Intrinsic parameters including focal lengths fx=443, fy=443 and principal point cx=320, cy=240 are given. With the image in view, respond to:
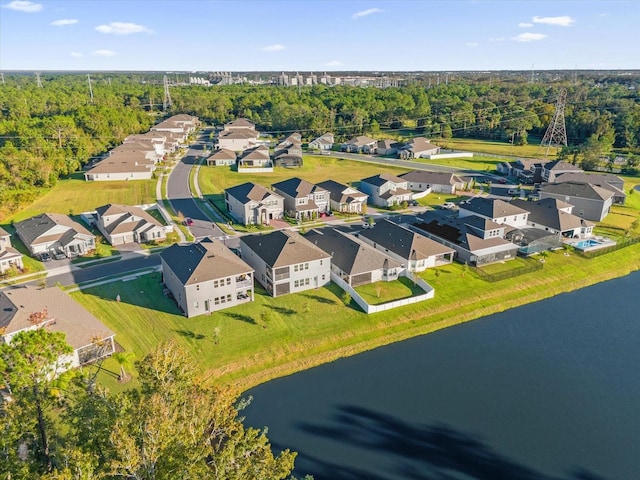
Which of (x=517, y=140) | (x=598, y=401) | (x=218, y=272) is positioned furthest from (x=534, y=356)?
(x=517, y=140)

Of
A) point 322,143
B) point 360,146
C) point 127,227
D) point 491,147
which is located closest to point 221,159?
point 322,143

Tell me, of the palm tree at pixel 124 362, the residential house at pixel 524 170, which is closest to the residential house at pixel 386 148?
the residential house at pixel 524 170

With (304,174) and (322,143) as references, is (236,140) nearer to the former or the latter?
(322,143)

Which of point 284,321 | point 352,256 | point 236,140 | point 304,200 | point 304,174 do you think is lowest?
point 284,321

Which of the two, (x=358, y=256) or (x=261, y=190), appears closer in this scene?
(x=358, y=256)

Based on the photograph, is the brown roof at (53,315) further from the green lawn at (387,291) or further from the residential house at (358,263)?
the green lawn at (387,291)

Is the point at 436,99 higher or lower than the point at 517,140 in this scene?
higher

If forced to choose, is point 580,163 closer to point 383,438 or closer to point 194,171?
point 194,171
